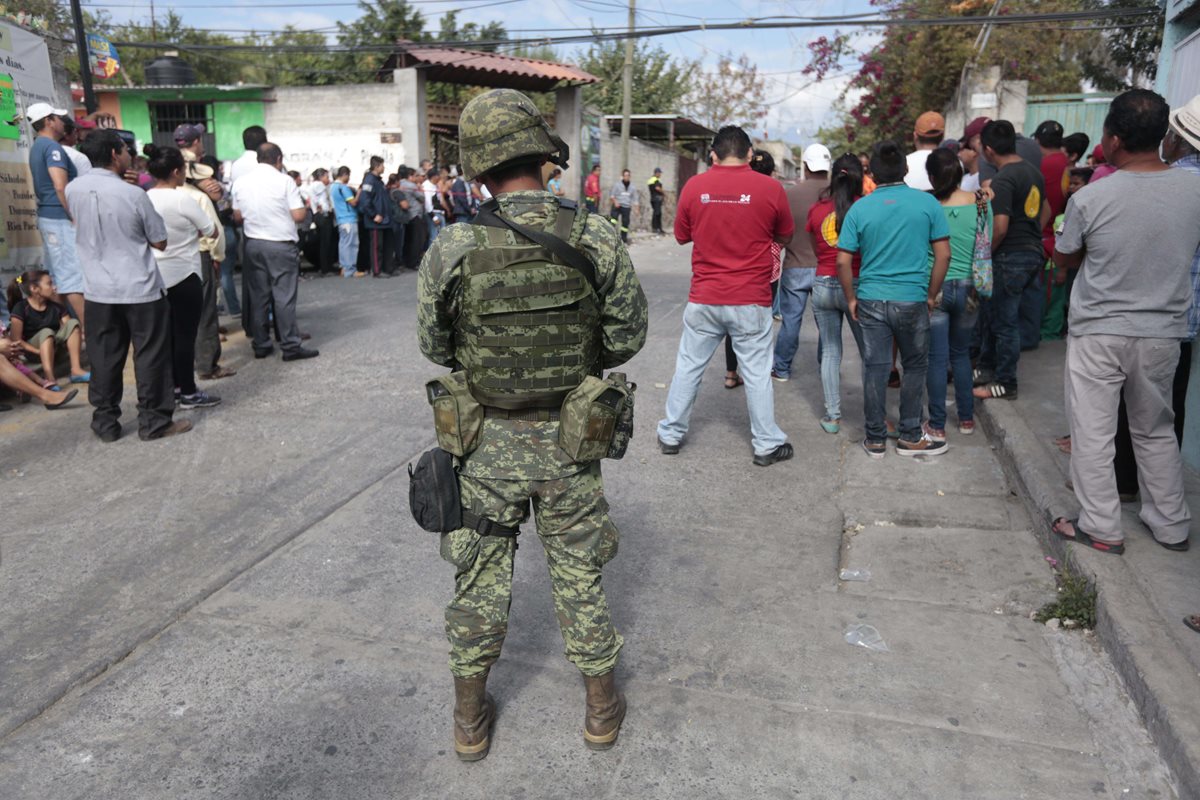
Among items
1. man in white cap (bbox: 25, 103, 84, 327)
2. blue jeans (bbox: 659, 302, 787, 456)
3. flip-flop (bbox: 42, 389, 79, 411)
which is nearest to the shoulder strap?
blue jeans (bbox: 659, 302, 787, 456)

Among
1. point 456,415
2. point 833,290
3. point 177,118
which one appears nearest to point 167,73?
point 177,118

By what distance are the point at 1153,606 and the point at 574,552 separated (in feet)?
7.42

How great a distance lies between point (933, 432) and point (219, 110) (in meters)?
18.8

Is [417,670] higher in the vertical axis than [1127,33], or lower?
lower

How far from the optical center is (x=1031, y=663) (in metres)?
3.25

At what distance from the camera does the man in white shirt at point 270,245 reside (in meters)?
7.43

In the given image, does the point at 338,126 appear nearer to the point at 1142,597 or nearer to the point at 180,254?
the point at 180,254

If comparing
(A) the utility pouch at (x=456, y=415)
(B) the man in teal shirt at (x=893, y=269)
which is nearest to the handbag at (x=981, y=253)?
(B) the man in teal shirt at (x=893, y=269)

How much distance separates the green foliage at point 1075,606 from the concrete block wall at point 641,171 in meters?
22.8

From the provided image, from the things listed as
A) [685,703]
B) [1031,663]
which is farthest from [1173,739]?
[685,703]

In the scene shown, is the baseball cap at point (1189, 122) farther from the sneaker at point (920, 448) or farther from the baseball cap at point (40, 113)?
the baseball cap at point (40, 113)

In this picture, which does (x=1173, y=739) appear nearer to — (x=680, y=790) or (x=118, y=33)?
(x=680, y=790)

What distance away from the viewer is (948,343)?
5.77 metres

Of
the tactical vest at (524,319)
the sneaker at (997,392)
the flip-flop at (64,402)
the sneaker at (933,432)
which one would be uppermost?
the tactical vest at (524,319)
